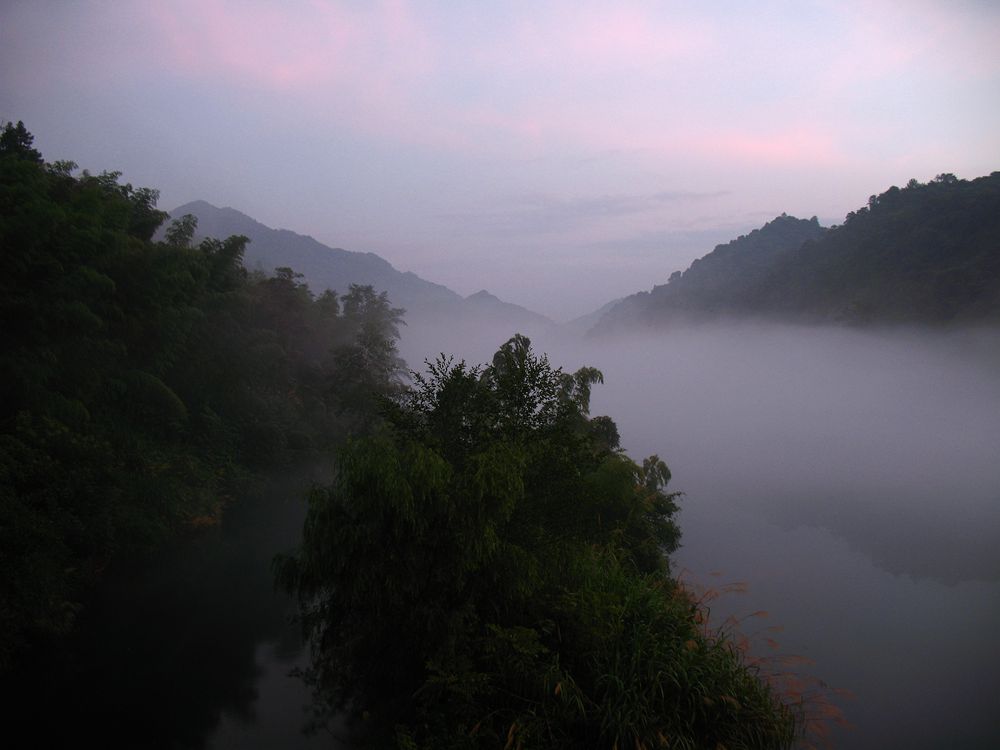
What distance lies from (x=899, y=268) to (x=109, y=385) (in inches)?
4511

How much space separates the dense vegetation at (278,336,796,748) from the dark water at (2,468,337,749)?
2.02 m

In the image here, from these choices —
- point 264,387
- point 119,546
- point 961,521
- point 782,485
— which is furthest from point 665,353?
point 119,546

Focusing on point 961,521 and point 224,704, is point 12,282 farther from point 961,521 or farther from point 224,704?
point 961,521

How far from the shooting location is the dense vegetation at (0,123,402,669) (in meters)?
13.2

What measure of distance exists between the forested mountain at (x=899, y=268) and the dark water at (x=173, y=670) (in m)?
A: 98.5

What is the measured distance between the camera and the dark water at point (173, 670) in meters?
10.4

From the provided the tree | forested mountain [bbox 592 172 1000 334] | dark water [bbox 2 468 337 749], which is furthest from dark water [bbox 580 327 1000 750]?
the tree

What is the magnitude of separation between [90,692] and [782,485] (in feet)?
206

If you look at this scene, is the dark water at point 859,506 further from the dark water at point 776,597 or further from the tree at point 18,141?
the tree at point 18,141

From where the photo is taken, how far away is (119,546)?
53.3 feet

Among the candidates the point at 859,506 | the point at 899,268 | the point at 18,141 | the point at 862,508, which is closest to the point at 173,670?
the point at 18,141

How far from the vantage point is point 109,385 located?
60.1ft

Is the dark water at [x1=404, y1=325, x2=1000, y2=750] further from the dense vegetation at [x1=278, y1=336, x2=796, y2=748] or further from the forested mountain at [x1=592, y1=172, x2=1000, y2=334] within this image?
the dense vegetation at [x1=278, y1=336, x2=796, y2=748]

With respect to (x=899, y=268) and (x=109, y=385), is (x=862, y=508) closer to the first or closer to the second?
(x=109, y=385)
